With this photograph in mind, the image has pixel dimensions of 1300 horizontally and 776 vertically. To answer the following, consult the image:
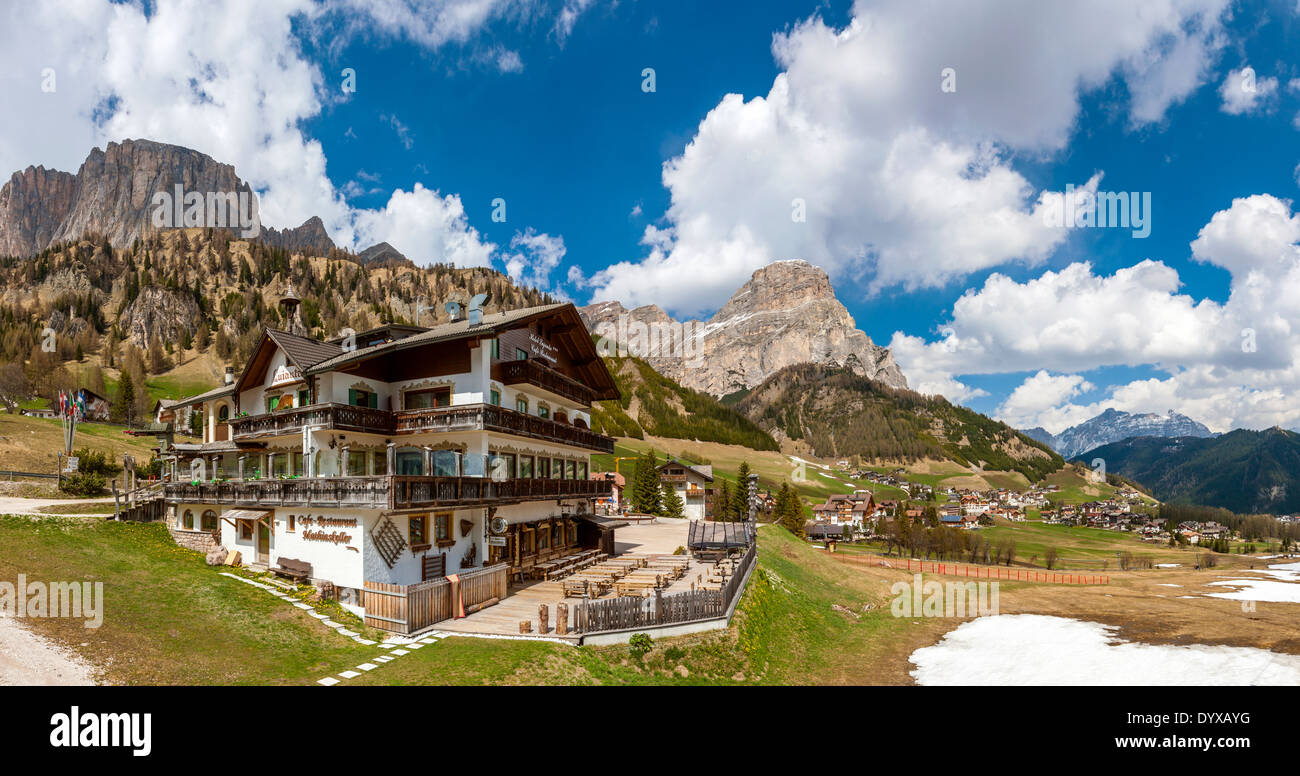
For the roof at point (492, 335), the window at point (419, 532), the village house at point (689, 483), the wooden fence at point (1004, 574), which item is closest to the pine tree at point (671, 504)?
the village house at point (689, 483)

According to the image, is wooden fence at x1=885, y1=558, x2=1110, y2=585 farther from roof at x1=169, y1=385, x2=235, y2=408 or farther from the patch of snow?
roof at x1=169, y1=385, x2=235, y2=408

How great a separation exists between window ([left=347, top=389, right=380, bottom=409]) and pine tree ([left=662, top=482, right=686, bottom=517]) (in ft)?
195

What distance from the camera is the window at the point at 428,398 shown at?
1395 inches

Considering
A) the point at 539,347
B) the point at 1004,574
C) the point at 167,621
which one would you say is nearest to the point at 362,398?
the point at 539,347

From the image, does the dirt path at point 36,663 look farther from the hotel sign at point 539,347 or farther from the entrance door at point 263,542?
the hotel sign at point 539,347

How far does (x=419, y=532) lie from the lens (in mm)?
29547

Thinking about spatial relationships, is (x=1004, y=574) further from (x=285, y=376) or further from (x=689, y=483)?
(x=285, y=376)

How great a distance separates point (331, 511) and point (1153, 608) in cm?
6173

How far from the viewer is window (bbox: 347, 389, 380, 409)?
34562 millimetres

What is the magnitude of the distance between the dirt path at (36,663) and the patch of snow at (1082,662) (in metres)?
30.2
